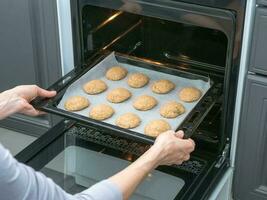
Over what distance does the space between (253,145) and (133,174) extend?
0.53 metres

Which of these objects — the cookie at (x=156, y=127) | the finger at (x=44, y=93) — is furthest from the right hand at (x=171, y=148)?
the finger at (x=44, y=93)

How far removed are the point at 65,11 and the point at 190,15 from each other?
1.45ft

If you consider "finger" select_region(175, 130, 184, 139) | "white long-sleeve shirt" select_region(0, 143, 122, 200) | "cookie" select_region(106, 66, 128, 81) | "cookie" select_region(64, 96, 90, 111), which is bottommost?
"cookie" select_region(64, 96, 90, 111)

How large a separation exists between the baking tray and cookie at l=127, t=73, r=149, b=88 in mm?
14

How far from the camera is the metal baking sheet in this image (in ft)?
5.49

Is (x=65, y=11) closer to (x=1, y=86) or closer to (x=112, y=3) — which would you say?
(x=112, y=3)

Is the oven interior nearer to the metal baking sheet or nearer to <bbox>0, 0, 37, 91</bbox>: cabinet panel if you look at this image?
the metal baking sheet

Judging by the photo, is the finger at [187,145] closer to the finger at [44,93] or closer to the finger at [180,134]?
the finger at [180,134]

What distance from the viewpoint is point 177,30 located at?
Answer: 183 centimetres

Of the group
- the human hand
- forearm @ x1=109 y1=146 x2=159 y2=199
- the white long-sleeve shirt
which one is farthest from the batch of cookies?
the white long-sleeve shirt

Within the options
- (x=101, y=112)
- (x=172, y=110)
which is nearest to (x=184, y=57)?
(x=172, y=110)

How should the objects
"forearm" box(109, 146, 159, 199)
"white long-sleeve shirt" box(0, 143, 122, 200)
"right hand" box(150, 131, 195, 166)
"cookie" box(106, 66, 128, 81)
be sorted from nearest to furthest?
"white long-sleeve shirt" box(0, 143, 122, 200) → "forearm" box(109, 146, 159, 199) → "right hand" box(150, 131, 195, 166) → "cookie" box(106, 66, 128, 81)

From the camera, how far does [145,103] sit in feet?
5.56

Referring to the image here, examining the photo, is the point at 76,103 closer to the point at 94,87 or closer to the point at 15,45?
the point at 94,87
